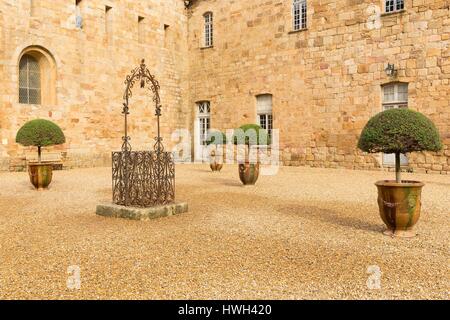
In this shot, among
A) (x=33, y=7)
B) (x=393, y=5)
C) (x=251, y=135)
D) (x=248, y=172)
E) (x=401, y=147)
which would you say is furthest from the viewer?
(x=33, y=7)

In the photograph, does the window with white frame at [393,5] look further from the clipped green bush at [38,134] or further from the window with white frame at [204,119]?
the clipped green bush at [38,134]

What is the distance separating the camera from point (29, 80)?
12500 millimetres

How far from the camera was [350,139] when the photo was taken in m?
12.4

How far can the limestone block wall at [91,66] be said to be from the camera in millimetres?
11734

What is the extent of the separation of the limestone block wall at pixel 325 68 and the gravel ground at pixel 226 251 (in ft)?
16.9

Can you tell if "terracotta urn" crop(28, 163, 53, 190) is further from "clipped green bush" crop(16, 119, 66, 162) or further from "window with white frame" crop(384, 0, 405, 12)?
"window with white frame" crop(384, 0, 405, 12)

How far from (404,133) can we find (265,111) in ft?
33.9

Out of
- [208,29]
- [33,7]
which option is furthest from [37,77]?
[208,29]

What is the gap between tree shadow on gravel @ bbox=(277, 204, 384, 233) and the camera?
4.90 m

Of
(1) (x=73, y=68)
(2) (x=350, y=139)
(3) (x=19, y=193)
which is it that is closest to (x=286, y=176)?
(2) (x=350, y=139)

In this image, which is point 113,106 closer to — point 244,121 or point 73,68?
point 73,68

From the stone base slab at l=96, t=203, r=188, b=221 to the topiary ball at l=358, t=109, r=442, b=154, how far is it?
2767 mm

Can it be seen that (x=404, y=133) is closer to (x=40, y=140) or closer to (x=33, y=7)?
(x=40, y=140)

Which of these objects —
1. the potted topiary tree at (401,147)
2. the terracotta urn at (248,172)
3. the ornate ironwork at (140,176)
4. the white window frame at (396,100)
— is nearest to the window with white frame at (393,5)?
the white window frame at (396,100)
